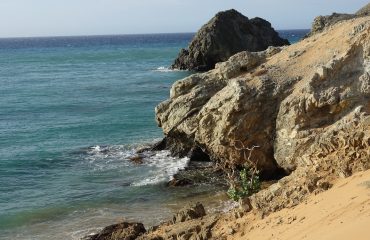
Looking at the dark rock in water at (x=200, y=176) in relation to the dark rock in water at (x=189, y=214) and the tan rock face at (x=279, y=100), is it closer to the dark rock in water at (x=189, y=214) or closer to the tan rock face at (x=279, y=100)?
the tan rock face at (x=279, y=100)

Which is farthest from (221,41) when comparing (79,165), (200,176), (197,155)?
(200,176)

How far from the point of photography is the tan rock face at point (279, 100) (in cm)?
2172

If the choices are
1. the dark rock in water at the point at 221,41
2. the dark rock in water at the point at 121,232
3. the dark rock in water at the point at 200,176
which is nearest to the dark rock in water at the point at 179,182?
the dark rock in water at the point at 200,176

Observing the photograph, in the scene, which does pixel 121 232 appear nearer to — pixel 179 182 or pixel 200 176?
pixel 179 182

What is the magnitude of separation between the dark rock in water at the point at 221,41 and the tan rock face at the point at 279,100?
5407cm

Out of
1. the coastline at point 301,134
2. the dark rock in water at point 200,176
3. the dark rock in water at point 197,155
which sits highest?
the coastline at point 301,134

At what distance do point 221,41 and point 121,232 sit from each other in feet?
219

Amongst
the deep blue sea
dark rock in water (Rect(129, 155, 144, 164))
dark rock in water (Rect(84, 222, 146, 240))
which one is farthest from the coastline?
dark rock in water (Rect(129, 155, 144, 164))

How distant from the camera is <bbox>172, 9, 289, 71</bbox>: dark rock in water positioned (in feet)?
272

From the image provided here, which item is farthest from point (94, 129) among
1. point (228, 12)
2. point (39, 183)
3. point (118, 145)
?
point (228, 12)

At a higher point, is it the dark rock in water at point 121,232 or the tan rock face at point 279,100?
the tan rock face at point 279,100

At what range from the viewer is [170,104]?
28500 millimetres

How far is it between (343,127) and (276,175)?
7521 millimetres

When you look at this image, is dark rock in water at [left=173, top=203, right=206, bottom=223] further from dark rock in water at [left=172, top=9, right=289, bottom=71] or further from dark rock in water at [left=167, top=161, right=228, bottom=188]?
dark rock in water at [left=172, top=9, right=289, bottom=71]
